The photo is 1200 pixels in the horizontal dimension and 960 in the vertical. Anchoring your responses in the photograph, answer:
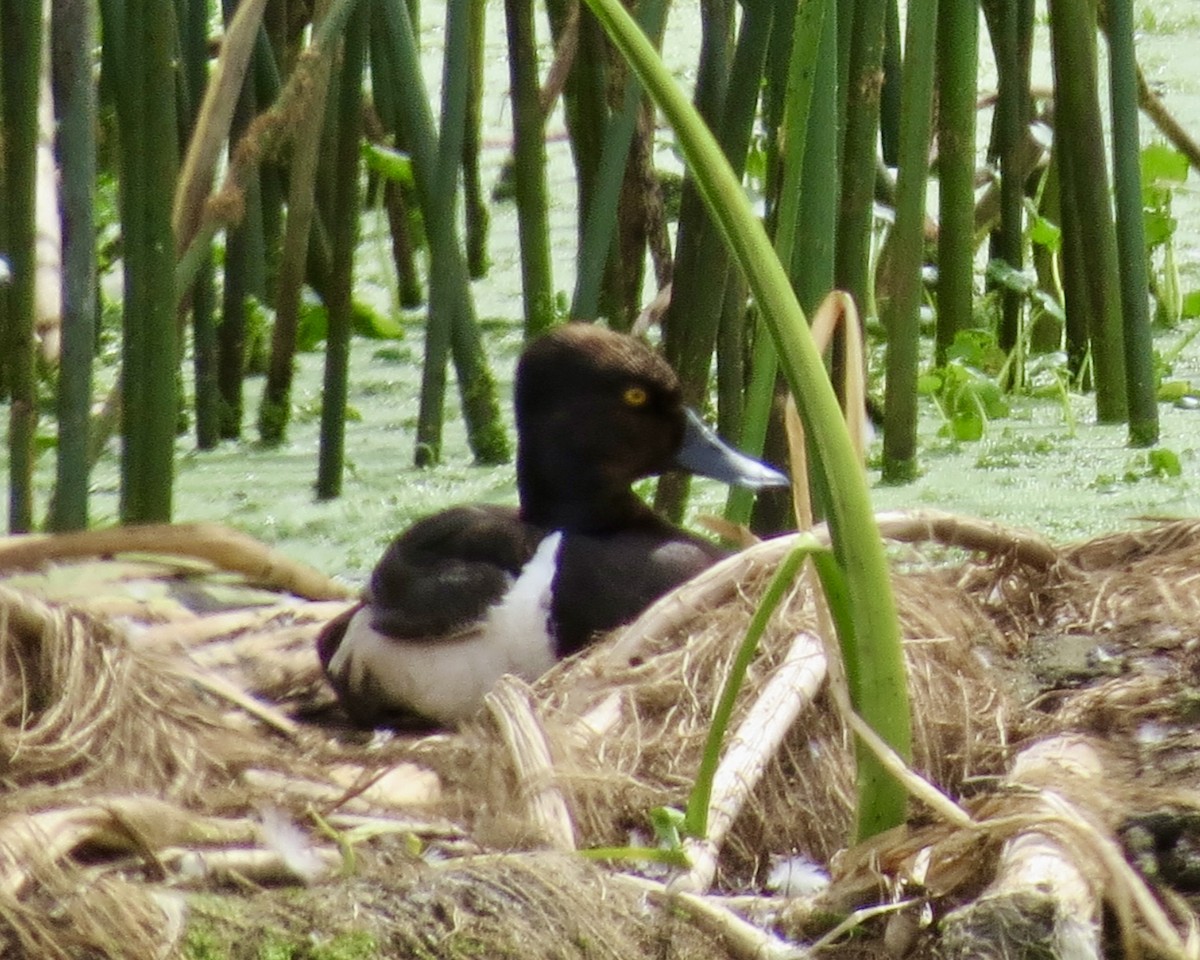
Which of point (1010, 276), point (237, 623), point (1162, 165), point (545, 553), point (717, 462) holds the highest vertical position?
point (1162, 165)

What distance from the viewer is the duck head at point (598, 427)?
2865 mm

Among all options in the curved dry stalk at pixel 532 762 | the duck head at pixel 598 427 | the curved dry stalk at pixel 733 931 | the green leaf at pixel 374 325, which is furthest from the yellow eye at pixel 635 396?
the green leaf at pixel 374 325

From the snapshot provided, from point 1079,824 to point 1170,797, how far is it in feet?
0.64

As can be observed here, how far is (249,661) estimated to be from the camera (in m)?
2.86

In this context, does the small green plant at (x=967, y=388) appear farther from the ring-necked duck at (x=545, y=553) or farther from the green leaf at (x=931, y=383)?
the ring-necked duck at (x=545, y=553)

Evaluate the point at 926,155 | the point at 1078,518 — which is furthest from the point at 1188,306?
the point at 926,155

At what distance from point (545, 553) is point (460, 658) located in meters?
0.19

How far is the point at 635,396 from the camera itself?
2.88 m

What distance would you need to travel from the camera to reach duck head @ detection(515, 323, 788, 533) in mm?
2865

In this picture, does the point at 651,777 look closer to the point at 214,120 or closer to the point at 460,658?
the point at 460,658

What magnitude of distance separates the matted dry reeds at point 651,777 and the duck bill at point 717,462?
0.30 m

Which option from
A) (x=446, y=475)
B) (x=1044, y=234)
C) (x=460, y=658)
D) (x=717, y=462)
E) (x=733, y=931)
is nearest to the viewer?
(x=733, y=931)

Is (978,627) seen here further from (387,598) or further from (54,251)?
(54,251)

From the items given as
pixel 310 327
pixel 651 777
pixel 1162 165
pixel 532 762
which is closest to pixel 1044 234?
pixel 1162 165
